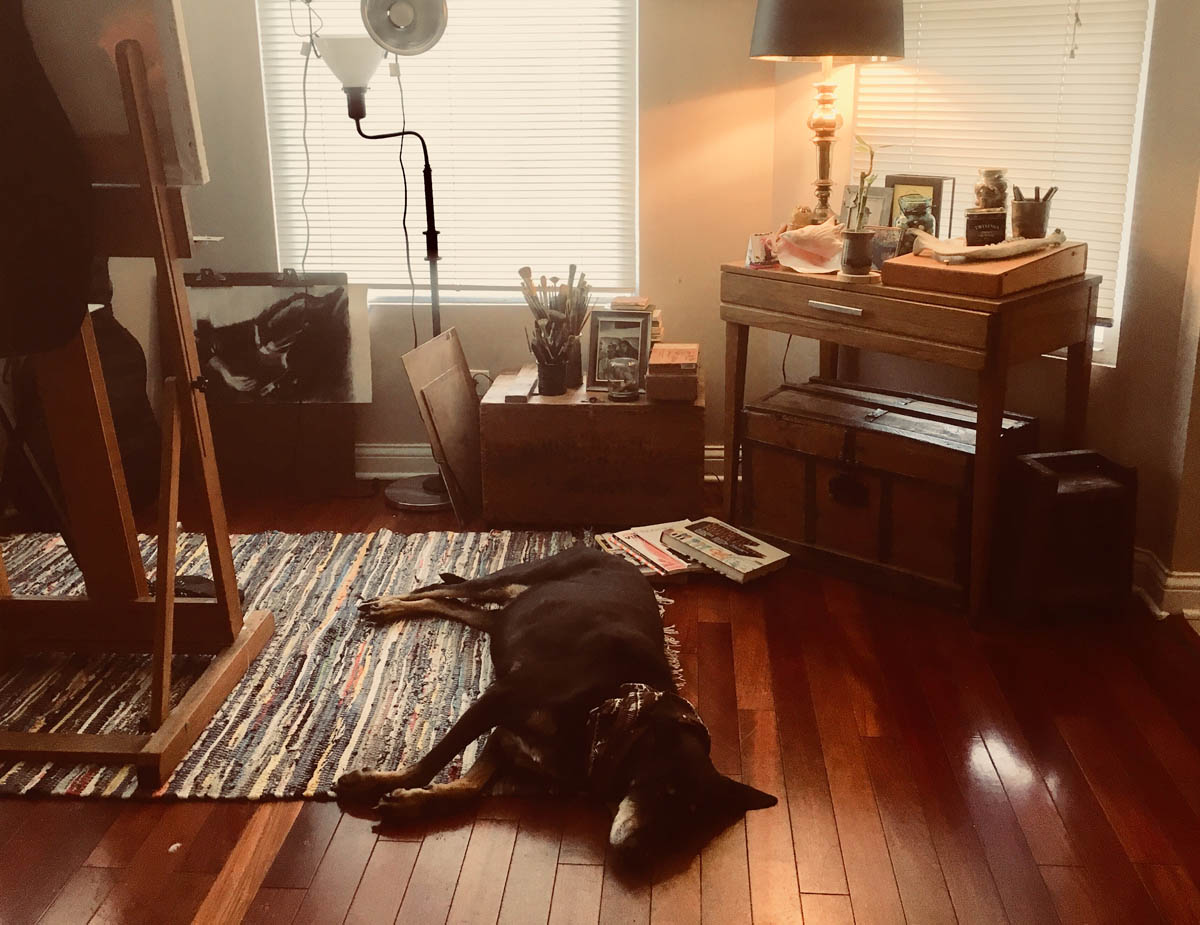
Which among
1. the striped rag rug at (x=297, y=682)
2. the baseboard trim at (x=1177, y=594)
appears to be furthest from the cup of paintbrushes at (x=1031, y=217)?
the striped rag rug at (x=297, y=682)

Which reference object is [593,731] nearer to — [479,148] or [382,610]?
[382,610]

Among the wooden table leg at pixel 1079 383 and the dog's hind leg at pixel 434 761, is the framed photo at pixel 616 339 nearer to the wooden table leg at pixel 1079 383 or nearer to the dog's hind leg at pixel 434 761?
the wooden table leg at pixel 1079 383

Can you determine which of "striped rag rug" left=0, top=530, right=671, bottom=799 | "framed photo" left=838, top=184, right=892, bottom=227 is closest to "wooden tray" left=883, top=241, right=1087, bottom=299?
"framed photo" left=838, top=184, right=892, bottom=227

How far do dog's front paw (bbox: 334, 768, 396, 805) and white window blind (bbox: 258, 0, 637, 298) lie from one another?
203 centimetres

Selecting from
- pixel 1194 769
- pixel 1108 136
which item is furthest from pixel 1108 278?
pixel 1194 769

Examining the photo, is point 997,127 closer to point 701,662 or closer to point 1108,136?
point 1108,136

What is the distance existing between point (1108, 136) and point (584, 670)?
2084 mm

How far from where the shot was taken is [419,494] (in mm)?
3547

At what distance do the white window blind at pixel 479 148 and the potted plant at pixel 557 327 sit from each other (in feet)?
1.21

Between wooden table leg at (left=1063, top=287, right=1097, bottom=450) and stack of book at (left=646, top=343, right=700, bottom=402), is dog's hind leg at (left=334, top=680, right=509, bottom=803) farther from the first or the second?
wooden table leg at (left=1063, top=287, right=1097, bottom=450)

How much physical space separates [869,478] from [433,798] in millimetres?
1429

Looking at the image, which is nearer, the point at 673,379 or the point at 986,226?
the point at 986,226

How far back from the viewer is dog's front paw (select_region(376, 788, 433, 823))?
1.96 m

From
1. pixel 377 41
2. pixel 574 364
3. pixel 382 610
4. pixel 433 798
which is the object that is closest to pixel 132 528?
pixel 382 610
